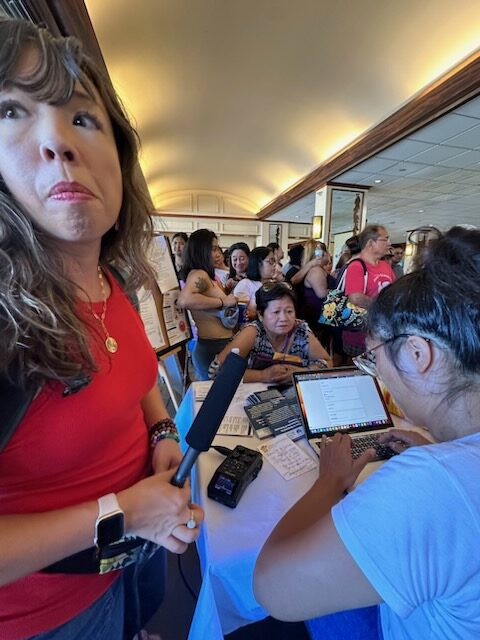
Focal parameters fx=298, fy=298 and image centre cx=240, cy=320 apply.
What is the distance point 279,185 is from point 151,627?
7.87 meters

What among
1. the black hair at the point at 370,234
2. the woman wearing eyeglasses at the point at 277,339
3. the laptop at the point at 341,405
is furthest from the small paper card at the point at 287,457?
the black hair at the point at 370,234

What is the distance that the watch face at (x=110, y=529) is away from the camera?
44cm

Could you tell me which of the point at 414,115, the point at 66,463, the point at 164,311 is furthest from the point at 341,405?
the point at 414,115

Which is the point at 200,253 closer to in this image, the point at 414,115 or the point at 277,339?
the point at 277,339

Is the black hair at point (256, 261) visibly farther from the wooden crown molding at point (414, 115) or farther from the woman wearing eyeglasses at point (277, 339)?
the wooden crown molding at point (414, 115)

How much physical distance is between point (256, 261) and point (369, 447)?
2.25 m

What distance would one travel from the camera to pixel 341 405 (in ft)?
3.44

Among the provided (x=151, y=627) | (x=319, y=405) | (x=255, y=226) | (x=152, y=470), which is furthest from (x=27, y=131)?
(x=255, y=226)

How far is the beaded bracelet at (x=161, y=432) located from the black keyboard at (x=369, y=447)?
0.55m

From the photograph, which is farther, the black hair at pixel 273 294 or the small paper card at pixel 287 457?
the black hair at pixel 273 294

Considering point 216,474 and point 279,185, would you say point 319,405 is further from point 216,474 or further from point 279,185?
A: point 279,185

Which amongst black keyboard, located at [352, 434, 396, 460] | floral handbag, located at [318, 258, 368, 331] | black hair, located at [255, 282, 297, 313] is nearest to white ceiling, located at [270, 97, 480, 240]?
floral handbag, located at [318, 258, 368, 331]

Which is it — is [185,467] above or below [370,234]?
below

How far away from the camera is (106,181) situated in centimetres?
55
